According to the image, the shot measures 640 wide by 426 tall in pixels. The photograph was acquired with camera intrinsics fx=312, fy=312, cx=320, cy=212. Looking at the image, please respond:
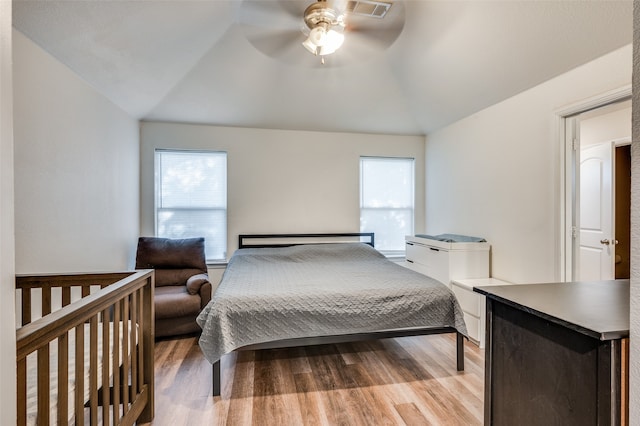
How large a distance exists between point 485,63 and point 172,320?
12.0ft

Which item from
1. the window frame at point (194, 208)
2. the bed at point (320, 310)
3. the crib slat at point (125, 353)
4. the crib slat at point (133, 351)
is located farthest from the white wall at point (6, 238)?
the window frame at point (194, 208)

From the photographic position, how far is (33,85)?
6.30ft

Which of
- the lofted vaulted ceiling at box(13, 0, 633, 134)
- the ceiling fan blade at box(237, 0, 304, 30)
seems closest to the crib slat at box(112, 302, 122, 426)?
the lofted vaulted ceiling at box(13, 0, 633, 134)

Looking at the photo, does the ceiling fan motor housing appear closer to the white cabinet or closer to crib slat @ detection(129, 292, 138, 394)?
crib slat @ detection(129, 292, 138, 394)

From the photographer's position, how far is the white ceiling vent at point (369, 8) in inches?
84.0

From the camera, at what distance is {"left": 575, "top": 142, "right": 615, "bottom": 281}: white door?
321 centimetres

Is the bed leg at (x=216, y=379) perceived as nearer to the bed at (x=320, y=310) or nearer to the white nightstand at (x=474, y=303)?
the bed at (x=320, y=310)

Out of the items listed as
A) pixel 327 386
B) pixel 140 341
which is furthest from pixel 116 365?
pixel 327 386

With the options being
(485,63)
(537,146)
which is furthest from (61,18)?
(537,146)

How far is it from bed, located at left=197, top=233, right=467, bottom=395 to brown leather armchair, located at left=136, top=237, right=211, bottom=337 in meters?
0.52

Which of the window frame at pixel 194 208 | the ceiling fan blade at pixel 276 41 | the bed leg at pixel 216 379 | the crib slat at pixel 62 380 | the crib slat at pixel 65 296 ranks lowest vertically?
the bed leg at pixel 216 379

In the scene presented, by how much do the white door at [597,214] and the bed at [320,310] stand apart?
6.45 feet

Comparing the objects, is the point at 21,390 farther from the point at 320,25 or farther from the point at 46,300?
the point at 320,25

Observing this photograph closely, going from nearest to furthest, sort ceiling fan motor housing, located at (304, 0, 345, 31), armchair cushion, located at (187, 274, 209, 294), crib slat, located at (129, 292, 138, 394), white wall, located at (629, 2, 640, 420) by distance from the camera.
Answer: white wall, located at (629, 2, 640, 420), crib slat, located at (129, 292, 138, 394), ceiling fan motor housing, located at (304, 0, 345, 31), armchair cushion, located at (187, 274, 209, 294)
